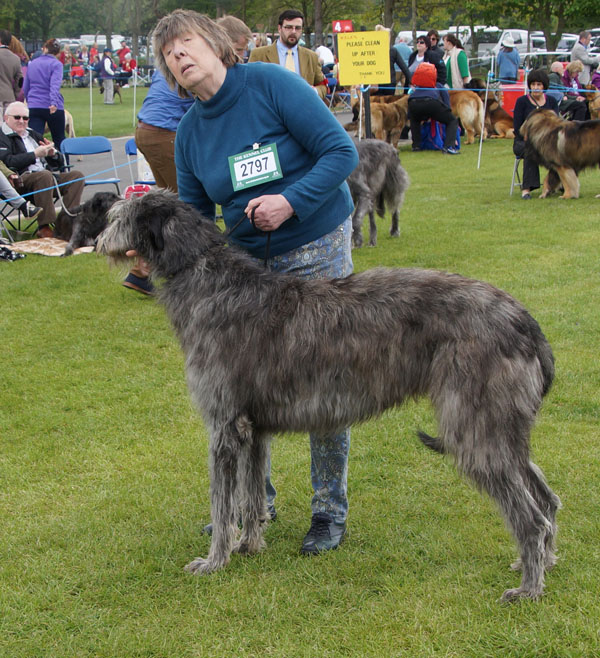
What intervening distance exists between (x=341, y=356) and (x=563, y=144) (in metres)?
9.67

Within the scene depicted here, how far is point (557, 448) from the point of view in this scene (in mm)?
4164

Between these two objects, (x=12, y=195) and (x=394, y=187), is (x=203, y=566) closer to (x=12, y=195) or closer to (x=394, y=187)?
(x=394, y=187)

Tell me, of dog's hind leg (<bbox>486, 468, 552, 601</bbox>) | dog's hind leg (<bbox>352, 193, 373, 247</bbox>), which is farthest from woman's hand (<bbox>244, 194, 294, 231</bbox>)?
dog's hind leg (<bbox>352, 193, 373, 247</bbox>)

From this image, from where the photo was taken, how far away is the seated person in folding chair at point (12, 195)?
965 cm

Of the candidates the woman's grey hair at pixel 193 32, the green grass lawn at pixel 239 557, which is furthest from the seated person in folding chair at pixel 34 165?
the woman's grey hair at pixel 193 32

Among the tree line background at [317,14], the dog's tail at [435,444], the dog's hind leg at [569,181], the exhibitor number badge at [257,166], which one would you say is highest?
the tree line background at [317,14]

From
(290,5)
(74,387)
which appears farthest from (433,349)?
(290,5)

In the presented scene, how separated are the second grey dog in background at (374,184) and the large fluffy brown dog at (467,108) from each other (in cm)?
921

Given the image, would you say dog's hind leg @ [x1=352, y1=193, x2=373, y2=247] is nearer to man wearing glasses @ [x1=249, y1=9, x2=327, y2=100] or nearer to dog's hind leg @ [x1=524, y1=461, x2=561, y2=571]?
man wearing glasses @ [x1=249, y1=9, x2=327, y2=100]

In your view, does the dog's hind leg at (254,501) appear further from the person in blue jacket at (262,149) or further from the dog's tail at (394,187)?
the dog's tail at (394,187)

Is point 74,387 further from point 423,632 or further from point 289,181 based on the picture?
point 423,632

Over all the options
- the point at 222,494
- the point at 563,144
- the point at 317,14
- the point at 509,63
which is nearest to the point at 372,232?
the point at 563,144

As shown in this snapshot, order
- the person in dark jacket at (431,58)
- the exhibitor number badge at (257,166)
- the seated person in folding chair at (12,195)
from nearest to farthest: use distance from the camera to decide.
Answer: the exhibitor number badge at (257,166)
the seated person in folding chair at (12,195)
the person in dark jacket at (431,58)

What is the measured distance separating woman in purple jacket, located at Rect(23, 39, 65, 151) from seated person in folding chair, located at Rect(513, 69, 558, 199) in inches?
326
